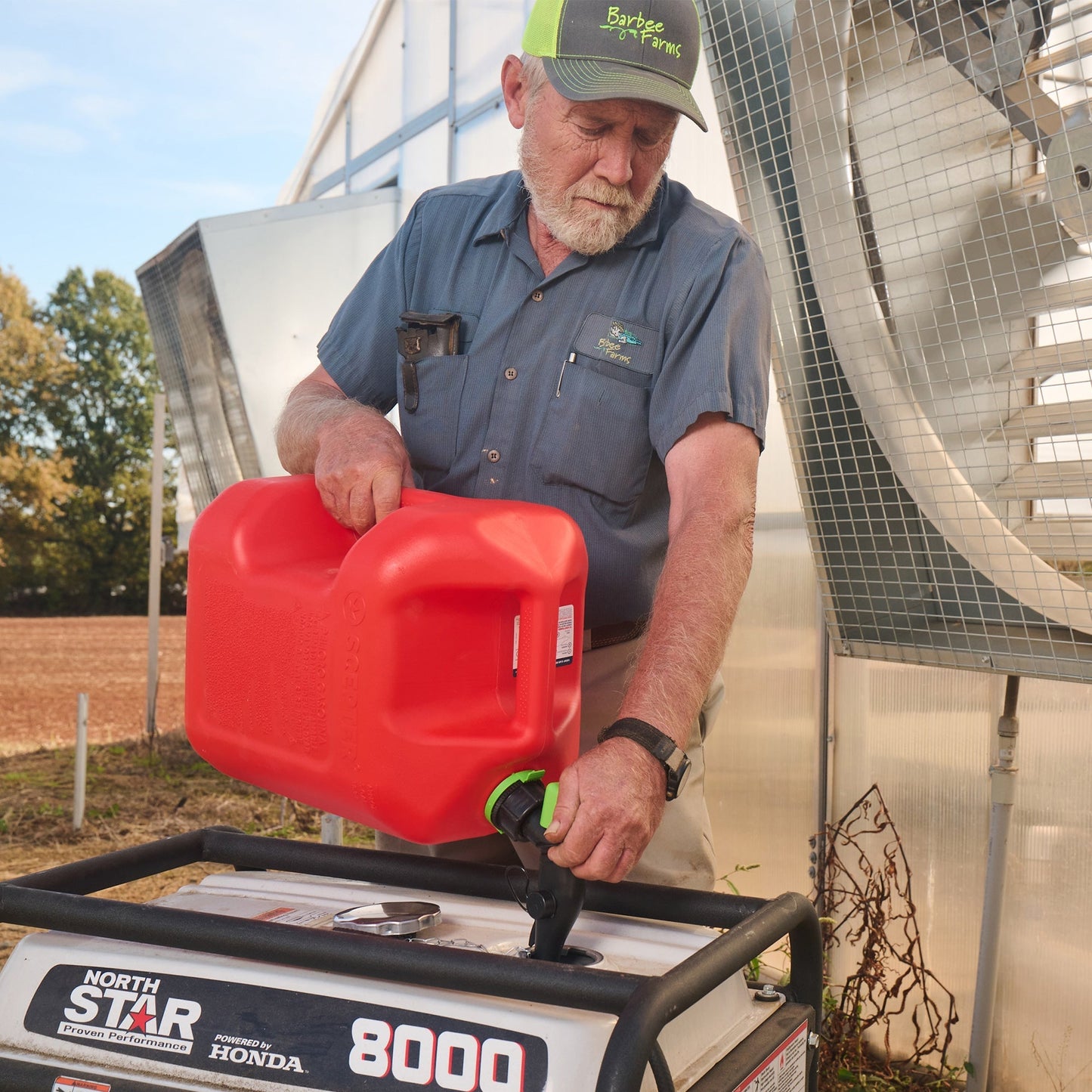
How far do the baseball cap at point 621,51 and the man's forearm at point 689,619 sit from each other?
20.6 inches

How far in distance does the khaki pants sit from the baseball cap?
77cm

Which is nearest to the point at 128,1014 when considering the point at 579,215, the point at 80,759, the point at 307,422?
the point at 307,422

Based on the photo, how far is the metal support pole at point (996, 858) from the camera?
7.62ft

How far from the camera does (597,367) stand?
5.38 feet

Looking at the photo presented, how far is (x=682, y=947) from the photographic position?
121 cm

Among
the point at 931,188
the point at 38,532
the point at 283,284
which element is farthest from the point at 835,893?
the point at 38,532

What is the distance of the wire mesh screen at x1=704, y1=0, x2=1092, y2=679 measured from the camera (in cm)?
180

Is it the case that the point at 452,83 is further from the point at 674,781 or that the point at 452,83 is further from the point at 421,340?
the point at 674,781

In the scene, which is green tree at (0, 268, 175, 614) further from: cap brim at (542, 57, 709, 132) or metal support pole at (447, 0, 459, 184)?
cap brim at (542, 57, 709, 132)

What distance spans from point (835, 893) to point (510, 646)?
78.0 inches

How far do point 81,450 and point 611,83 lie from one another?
26779 mm

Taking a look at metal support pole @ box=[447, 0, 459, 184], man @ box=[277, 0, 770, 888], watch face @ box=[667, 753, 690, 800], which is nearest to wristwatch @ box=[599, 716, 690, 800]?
watch face @ box=[667, 753, 690, 800]

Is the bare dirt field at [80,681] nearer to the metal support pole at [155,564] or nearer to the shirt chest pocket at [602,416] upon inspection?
the metal support pole at [155,564]

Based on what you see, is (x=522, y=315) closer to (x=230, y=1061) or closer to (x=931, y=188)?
(x=931, y=188)
